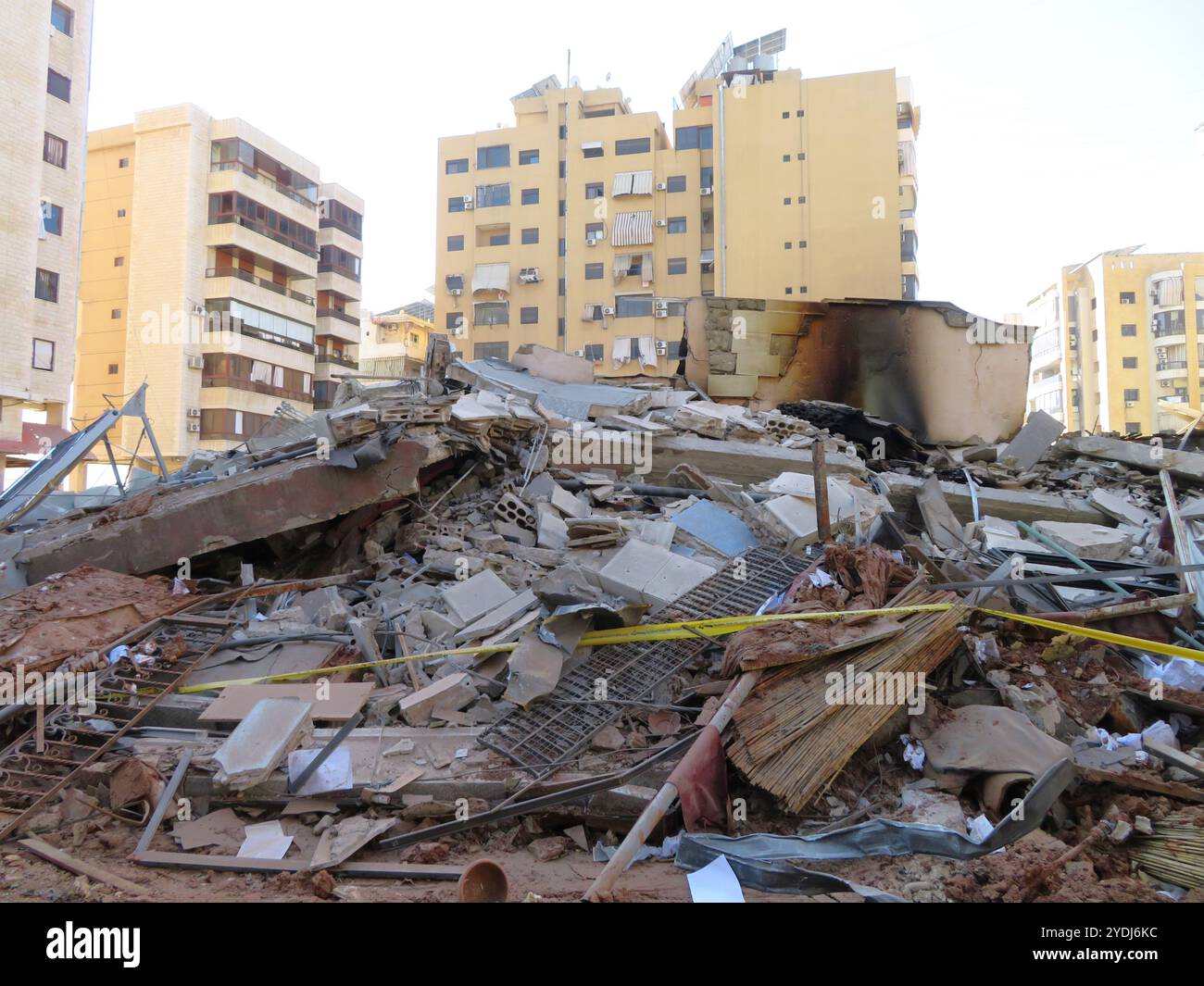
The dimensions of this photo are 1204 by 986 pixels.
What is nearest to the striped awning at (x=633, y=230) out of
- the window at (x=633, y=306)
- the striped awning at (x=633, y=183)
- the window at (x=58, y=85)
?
the striped awning at (x=633, y=183)

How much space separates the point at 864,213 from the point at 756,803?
104 ft

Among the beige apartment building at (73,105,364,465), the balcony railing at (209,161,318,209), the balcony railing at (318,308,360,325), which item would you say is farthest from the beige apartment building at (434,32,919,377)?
the beige apartment building at (73,105,364,465)

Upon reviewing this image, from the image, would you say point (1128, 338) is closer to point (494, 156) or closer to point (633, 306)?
point (633, 306)

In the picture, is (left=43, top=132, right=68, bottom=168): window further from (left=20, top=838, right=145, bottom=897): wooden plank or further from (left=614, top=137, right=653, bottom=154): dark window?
(left=20, top=838, right=145, bottom=897): wooden plank

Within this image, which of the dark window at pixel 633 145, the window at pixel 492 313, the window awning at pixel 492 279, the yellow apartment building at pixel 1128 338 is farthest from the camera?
the yellow apartment building at pixel 1128 338

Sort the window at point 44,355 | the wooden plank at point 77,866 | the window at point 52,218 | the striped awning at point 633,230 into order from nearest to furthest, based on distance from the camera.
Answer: the wooden plank at point 77,866 < the window at point 44,355 < the window at point 52,218 < the striped awning at point 633,230

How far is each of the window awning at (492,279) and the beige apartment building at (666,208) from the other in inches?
4.3

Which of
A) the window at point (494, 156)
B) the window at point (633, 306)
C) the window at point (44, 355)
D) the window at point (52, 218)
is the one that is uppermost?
the window at point (494, 156)

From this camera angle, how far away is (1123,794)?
3.80 meters

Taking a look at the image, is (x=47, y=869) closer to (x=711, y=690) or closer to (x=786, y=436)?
(x=711, y=690)

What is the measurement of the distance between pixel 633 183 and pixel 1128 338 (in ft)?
109

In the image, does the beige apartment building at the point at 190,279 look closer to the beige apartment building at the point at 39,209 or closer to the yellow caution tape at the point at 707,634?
the beige apartment building at the point at 39,209

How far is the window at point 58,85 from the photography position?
77.3ft
